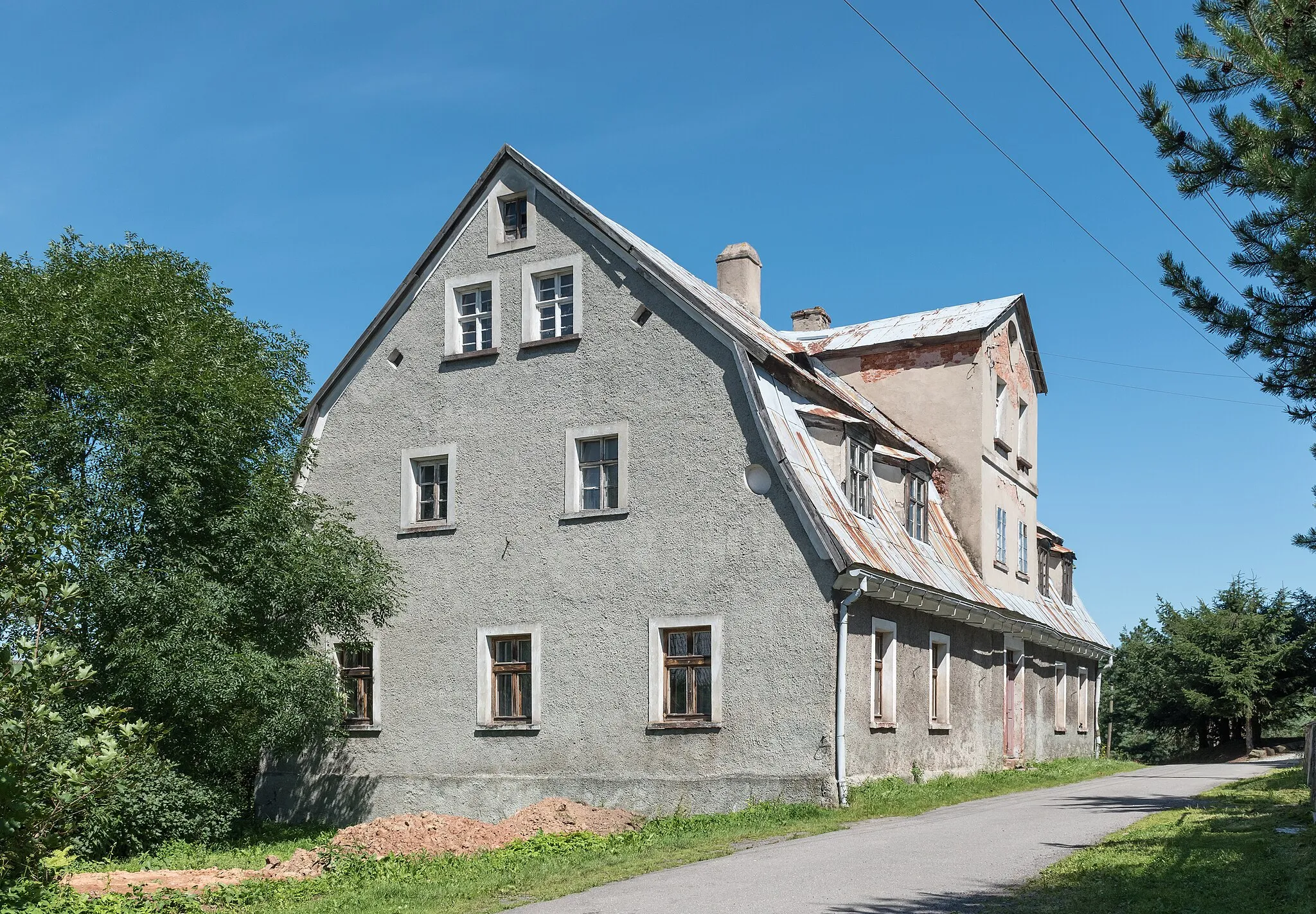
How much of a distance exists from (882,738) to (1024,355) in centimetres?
1200

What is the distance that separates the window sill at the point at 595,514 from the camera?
72.3 feet

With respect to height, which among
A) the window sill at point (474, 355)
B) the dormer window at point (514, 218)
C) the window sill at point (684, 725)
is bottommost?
the window sill at point (684, 725)

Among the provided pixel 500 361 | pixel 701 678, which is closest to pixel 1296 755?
pixel 701 678

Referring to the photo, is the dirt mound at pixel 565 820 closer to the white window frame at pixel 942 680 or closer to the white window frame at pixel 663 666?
the white window frame at pixel 663 666

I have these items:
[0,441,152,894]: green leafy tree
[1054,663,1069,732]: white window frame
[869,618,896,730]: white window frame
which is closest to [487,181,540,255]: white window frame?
[869,618,896,730]: white window frame

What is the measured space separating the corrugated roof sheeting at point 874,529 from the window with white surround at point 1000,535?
990 mm

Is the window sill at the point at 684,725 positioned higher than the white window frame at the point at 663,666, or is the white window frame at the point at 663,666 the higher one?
the white window frame at the point at 663,666

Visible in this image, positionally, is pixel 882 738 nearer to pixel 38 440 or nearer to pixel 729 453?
pixel 729 453

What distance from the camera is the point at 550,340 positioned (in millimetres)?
23203

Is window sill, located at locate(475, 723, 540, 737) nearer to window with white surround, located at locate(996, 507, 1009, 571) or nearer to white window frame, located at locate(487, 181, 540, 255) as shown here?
white window frame, located at locate(487, 181, 540, 255)

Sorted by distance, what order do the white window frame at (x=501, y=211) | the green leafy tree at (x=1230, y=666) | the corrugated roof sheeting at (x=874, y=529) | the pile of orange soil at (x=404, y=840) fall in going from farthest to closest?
the green leafy tree at (x=1230, y=666) < the white window frame at (x=501, y=211) < the corrugated roof sheeting at (x=874, y=529) < the pile of orange soil at (x=404, y=840)

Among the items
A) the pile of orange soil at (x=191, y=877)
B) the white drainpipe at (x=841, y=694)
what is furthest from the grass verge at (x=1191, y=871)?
the pile of orange soil at (x=191, y=877)

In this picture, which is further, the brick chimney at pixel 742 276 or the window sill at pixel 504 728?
the brick chimney at pixel 742 276

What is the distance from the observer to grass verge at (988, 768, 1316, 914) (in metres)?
10.3
